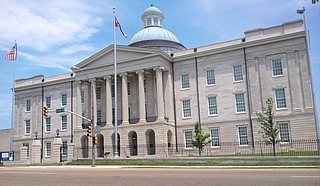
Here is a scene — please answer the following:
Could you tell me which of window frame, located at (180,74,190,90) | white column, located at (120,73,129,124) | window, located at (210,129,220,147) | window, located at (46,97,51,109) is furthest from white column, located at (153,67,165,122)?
window, located at (46,97,51,109)

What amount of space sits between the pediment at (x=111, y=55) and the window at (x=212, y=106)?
10.1 metres

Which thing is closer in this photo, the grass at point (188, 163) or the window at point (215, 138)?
the grass at point (188, 163)

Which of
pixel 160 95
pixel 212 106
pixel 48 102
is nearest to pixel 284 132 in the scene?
pixel 212 106

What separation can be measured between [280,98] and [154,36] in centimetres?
2615

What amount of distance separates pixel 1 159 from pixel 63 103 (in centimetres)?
1494

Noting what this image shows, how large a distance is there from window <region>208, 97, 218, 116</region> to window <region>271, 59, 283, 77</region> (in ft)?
27.5

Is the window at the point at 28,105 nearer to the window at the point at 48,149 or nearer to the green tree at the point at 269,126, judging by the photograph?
the window at the point at 48,149

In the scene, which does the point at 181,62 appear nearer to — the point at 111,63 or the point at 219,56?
the point at 219,56

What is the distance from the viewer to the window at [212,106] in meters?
46.3

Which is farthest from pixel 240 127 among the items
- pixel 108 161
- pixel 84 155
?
pixel 84 155

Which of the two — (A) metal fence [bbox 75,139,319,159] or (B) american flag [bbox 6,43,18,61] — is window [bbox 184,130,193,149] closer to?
(A) metal fence [bbox 75,139,319,159]

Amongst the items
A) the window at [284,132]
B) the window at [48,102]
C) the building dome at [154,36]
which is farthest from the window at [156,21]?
the window at [284,132]

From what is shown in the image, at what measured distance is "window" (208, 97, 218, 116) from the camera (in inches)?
1822

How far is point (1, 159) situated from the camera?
155 feet
